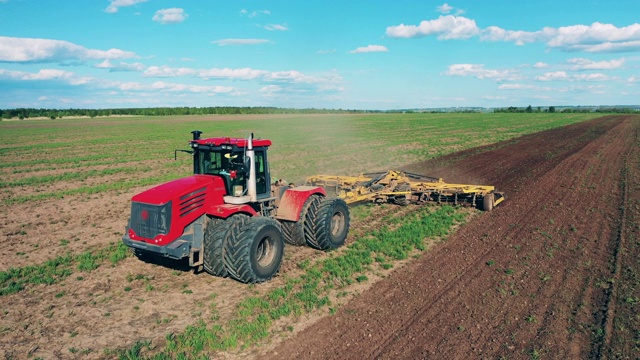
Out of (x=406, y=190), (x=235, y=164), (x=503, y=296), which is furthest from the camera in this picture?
(x=406, y=190)

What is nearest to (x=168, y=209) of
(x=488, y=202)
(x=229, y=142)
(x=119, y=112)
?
(x=229, y=142)

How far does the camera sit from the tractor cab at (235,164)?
8.77 metres

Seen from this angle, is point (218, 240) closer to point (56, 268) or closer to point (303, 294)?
point (303, 294)

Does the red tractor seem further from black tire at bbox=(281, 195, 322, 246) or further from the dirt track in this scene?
the dirt track

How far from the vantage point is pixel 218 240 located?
8016 mm

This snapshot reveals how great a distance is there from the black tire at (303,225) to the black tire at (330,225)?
0.12m

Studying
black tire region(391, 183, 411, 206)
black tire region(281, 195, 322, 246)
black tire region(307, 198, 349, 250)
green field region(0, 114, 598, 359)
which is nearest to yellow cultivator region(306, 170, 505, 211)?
black tire region(391, 183, 411, 206)

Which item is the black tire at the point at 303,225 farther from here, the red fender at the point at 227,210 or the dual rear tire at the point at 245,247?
the red fender at the point at 227,210

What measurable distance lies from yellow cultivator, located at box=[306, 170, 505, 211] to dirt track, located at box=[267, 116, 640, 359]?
30.9 inches

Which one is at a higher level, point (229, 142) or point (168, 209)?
point (229, 142)

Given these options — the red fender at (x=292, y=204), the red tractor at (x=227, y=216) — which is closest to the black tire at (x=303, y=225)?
the red tractor at (x=227, y=216)

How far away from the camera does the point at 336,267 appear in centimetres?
918

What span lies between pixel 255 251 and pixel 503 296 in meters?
4.72

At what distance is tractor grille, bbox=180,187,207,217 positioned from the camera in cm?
806
